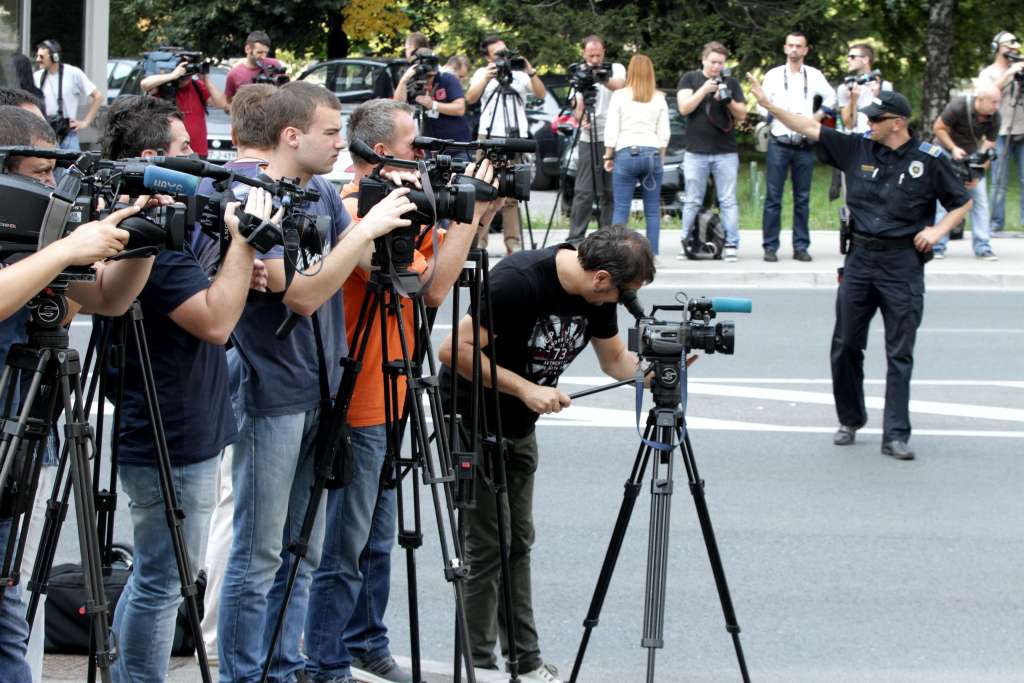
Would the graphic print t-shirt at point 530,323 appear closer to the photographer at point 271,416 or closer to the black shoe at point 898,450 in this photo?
the photographer at point 271,416

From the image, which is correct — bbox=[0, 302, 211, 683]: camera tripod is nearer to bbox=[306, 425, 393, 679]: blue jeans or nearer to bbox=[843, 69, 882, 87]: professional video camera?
bbox=[306, 425, 393, 679]: blue jeans

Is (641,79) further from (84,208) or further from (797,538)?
(84,208)

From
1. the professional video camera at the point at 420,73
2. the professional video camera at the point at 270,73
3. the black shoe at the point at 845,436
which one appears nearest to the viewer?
the black shoe at the point at 845,436

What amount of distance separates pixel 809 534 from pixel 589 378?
334 centimetres

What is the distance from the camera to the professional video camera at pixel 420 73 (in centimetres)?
1344

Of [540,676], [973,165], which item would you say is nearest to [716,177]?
[973,165]

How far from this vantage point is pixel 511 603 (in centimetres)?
511

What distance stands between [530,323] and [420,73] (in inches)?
336

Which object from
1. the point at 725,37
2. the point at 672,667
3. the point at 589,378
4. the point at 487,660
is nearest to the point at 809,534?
the point at 672,667

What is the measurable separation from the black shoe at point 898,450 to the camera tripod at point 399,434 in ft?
14.6

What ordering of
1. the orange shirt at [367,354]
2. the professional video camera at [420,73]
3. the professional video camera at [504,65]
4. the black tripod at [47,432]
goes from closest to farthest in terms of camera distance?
1. the black tripod at [47,432]
2. the orange shirt at [367,354]
3. the professional video camera at [420,73]
4. the professional video camera at [504,65]

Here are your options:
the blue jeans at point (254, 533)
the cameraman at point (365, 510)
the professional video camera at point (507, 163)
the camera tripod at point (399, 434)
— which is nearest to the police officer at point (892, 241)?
the cameraman at point (365, 510)

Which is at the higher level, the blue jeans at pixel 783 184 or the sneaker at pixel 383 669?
the blue jeans at pixel 783 184

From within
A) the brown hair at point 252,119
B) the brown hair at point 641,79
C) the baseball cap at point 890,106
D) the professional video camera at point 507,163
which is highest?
the brown hair at point 641,79
